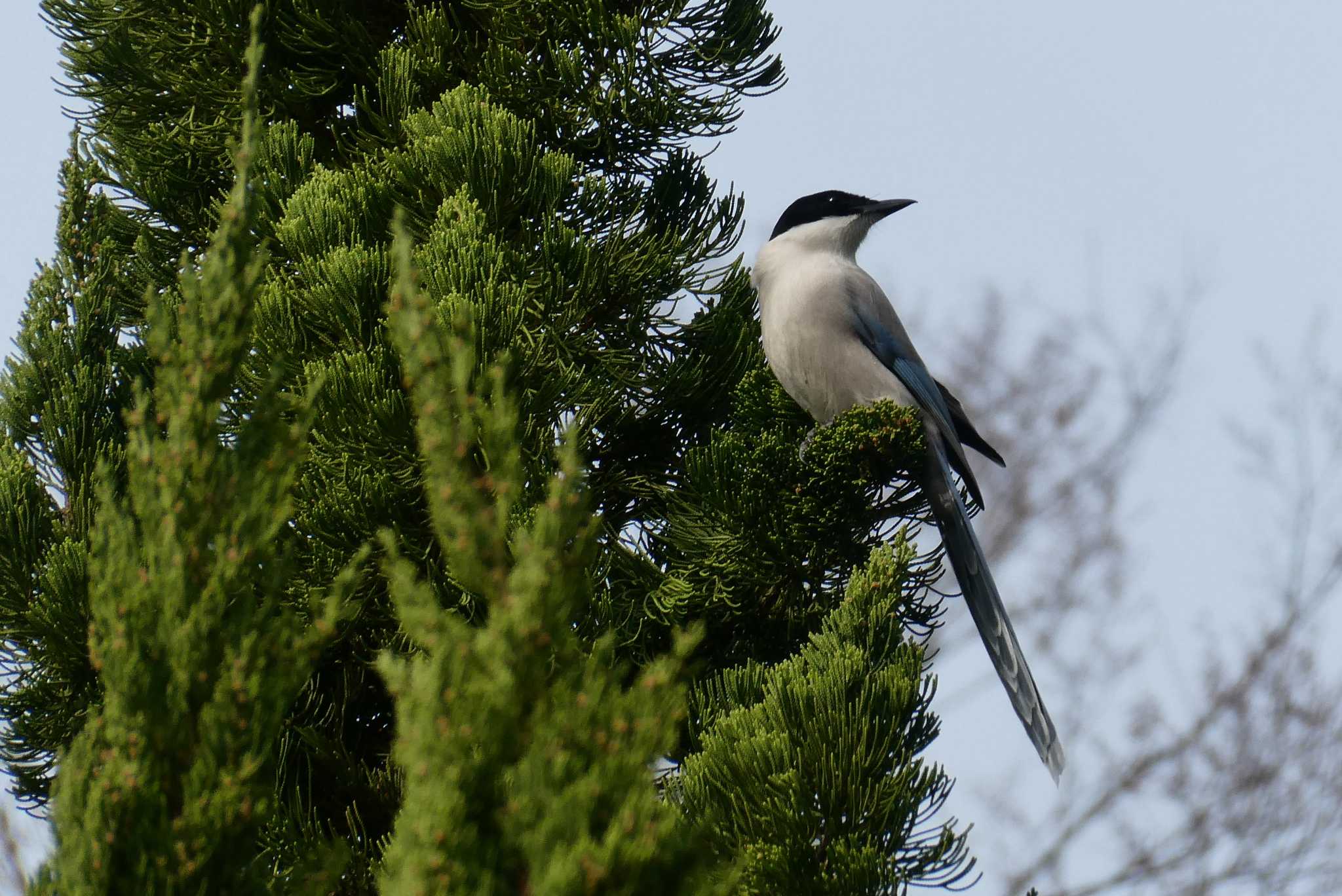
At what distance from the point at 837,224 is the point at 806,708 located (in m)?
2.84

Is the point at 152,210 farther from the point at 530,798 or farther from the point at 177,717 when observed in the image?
the point at 530,798

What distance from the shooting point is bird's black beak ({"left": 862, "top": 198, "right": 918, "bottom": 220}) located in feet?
16.6

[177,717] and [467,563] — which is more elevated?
[467,563]

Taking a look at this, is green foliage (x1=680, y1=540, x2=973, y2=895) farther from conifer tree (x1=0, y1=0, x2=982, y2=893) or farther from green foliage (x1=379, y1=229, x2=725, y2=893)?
green foliage (x1=379, y1=229, x2=725, y2=893)

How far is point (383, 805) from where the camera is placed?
9.93ft

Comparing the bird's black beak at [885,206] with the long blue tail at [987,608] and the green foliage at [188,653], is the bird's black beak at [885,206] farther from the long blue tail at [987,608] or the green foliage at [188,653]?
the green foliage at [188,653]

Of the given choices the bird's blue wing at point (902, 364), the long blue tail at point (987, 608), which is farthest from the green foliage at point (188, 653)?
the bird's blue wing at point (902, 364)

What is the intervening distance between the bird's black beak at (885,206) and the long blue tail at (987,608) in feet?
4.01

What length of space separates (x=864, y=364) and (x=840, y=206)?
3.24ft

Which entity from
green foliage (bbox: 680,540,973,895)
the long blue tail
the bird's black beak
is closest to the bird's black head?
the bird's black beak

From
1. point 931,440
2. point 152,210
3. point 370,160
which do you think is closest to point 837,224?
point 931,440

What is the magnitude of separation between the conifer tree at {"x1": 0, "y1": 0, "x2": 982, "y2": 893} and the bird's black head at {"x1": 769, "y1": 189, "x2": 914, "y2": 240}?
1388 millimetres

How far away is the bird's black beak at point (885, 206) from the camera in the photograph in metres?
5.06

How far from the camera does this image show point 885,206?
5.07 m
